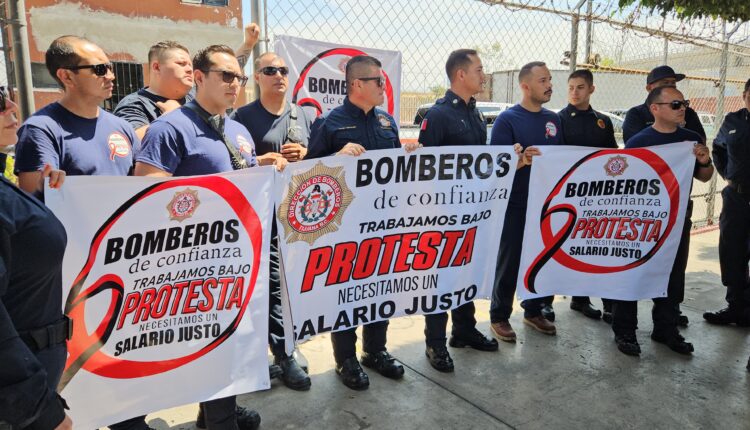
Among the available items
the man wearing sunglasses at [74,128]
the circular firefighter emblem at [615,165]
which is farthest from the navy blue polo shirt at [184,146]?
the circular firefighter emblem at [615,165]

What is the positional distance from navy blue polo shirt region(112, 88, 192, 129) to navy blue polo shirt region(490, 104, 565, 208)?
2.19 metres

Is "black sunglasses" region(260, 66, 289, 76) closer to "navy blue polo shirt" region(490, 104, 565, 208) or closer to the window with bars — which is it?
"navy blue polo shirt" region(490, 104, 565, 208)

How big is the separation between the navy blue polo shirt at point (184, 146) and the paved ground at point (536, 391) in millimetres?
1372

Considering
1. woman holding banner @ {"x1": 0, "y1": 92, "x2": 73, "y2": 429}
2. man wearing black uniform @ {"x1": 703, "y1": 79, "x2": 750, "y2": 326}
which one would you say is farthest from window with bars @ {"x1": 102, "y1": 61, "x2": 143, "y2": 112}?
woman holding banner @ {"x1": 0, "y1": 92, "x2": 73, "y2": 429}

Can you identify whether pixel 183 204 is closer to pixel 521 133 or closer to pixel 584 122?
pixel 521 133

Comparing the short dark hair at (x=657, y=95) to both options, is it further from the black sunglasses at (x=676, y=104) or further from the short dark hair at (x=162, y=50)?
the short dark hair at (x=162, y=50)

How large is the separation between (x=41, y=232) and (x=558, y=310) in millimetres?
4067

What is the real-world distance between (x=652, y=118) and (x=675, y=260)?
4.09 feet

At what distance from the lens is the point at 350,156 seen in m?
2.92

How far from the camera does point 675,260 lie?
382 centimetres

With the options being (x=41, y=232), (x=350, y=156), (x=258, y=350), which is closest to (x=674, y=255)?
(x=350, y=156)

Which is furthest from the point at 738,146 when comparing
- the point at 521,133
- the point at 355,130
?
the point at 355,130

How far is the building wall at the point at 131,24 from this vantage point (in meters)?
13.9

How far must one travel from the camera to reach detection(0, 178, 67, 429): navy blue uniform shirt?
1.25 meters
